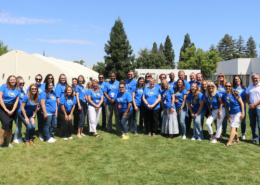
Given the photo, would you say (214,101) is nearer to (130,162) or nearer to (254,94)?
(254,94)

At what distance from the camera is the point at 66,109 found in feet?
21.3

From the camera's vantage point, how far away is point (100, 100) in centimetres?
698

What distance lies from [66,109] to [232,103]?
4.63 m

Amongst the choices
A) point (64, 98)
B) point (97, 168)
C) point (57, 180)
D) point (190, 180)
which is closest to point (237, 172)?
point (190, 180)

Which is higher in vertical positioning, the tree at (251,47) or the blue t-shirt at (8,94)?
the tree at (251,47)

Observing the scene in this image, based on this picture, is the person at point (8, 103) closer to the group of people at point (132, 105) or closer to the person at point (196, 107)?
the group of people at point (132, 105)

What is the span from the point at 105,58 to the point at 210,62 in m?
28.4

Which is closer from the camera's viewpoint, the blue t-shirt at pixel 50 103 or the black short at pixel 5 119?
the black short at pixel 5 119

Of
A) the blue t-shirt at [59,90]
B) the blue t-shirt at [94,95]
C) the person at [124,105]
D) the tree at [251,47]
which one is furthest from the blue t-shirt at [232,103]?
the tree at [251,47]

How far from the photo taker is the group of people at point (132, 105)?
19.2 feet

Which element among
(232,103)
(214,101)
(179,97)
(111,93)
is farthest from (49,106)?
(232,103)

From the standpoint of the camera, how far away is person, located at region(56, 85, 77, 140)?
21.1 feet

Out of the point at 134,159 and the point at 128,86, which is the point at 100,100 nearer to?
the point at 128,86

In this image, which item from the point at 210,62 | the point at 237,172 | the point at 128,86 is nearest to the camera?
the point at 237,172
